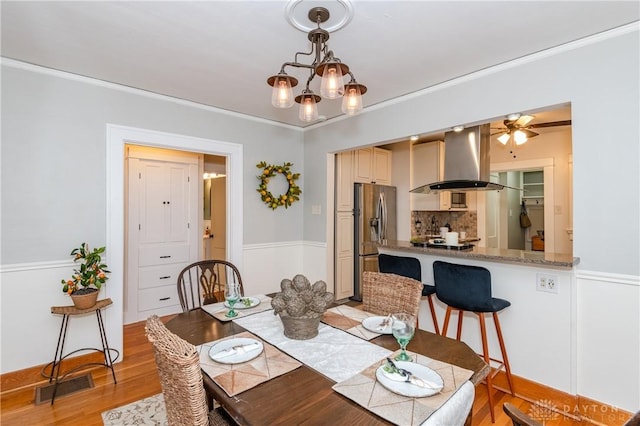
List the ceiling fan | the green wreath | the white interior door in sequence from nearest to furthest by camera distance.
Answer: the ceiling fan
the green wreath
the white interior door

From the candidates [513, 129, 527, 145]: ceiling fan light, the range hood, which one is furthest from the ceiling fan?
the range hood

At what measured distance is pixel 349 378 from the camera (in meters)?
1.21

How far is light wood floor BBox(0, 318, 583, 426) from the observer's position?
206 centimetres

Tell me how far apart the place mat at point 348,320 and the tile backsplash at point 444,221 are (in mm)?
3274

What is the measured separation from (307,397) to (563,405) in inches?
81.2

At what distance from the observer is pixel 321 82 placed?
1629 mm

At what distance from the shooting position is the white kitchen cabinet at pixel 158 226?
3838mm

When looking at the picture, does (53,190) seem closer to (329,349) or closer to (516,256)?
(329,349)

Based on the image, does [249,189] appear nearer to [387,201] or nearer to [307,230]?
[307,230]

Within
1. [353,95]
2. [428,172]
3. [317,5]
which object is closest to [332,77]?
[353,95]

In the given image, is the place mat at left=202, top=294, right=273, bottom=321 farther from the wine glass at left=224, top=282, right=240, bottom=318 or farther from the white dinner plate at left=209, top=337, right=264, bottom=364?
the white dinner plate at left=209, top=337, right=264, bottom=364

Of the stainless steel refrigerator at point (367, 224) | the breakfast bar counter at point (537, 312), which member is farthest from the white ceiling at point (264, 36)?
the stainless steel refrigerator at point (367, 224)

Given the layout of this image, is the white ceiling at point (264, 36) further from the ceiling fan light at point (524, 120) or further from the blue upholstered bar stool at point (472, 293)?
the blue upholstered bar stool at point (472, 293)

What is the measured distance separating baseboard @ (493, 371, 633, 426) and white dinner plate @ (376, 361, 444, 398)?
154 cm
